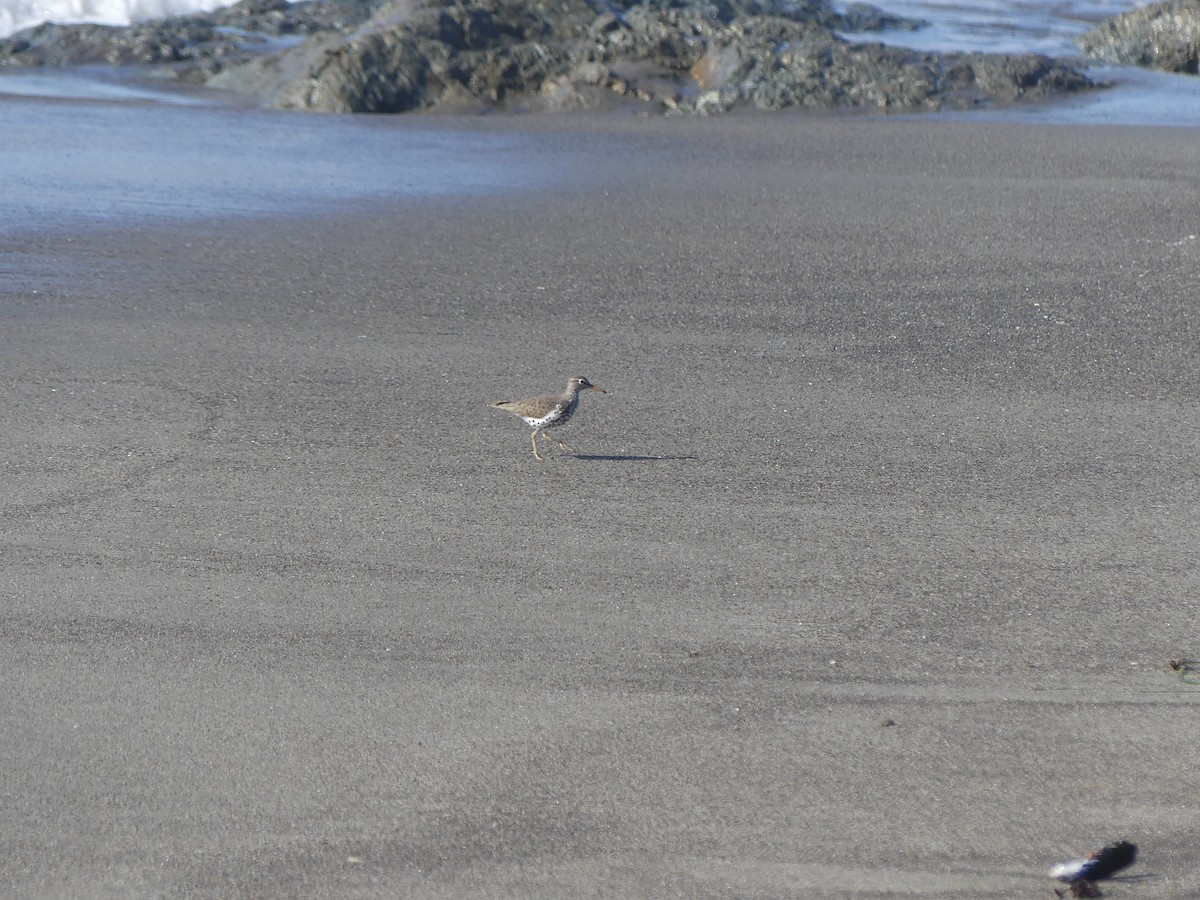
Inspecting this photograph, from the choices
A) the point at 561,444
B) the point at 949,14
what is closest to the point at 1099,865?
the point at 561,444

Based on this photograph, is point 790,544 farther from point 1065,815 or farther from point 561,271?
point 561,271

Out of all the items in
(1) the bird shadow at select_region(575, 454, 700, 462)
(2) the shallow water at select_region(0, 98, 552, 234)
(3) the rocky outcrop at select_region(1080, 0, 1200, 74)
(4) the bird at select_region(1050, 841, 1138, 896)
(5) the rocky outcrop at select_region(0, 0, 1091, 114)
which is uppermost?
(3) the rocky outcrop at select_region(1080, 0, 1200, 74)

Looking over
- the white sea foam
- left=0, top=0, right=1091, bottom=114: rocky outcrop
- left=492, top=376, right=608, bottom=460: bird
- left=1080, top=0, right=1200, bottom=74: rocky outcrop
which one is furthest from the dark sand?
the white sea foam

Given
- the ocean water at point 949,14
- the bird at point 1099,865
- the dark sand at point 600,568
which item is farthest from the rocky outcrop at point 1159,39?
the bird at point 1099,865

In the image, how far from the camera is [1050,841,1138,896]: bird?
3.63 metres

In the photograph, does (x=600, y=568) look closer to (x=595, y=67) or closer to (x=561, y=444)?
(x=561, y=444)

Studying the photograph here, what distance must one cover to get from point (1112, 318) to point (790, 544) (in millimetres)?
4044

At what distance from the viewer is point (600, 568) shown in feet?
17.7

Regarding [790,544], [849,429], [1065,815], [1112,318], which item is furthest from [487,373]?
[1065,815]

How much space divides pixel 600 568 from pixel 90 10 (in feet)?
91.7

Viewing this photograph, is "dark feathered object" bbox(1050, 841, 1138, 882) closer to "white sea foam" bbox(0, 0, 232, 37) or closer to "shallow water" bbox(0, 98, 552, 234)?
"shallow water" bbox(0, 98, 552, 234)

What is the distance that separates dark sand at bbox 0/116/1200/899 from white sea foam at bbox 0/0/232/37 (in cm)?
2064

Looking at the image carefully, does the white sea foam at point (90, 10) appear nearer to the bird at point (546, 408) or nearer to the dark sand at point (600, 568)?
Result: the dark sand at point (600, 568)

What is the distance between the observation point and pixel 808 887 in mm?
3633
